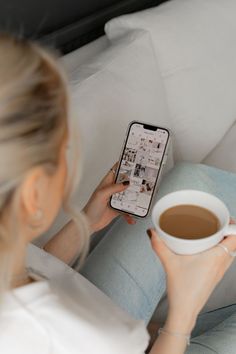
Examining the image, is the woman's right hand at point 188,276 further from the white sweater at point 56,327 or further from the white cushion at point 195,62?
the white cushion at point 195,62

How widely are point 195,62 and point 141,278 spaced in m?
0.66

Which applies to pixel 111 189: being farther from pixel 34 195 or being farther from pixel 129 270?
pixel 34 195

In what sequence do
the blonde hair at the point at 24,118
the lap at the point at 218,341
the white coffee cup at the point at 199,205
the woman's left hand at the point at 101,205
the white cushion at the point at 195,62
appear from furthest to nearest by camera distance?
the white cushion at the point at 195,62
the woman's left hand at the point at 101,205
the lap at the point at 218,341
the white coffee cup at the point at 199,205
the blonde hair at the point at 24,118

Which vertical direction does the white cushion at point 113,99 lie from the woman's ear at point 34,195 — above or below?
above

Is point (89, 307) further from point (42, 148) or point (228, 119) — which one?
point (228, 119)

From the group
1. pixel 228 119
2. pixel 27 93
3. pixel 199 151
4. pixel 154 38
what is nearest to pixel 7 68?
pixel 27 93

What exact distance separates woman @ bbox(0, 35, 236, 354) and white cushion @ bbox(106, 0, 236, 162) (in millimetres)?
640

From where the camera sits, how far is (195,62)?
4.49 feet

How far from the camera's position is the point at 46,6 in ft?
4.36

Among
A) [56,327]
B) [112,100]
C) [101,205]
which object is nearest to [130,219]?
[101,205]

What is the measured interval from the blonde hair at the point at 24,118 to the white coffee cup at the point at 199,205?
0.26 meters

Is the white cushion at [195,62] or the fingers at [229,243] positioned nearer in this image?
the fingers at [229,243]

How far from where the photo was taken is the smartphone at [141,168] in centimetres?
106

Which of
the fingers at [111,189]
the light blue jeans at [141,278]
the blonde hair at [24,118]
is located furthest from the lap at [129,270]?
the blonde hair at [24,118]
